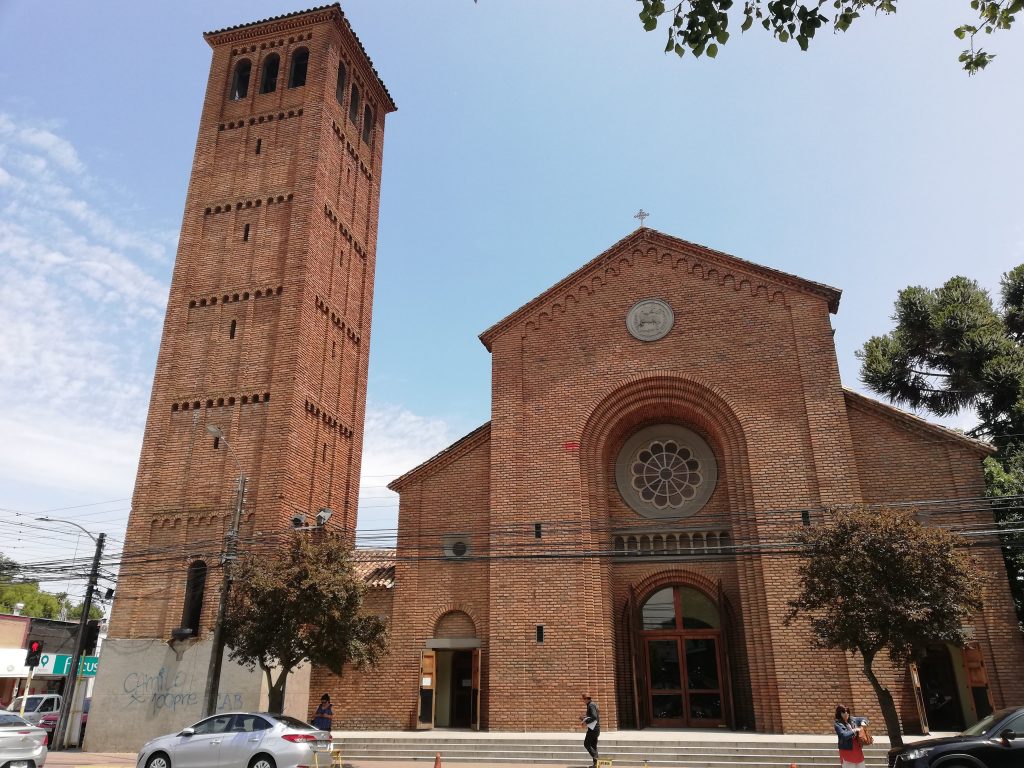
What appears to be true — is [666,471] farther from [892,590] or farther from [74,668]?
[74,668]

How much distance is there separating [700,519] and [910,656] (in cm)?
725

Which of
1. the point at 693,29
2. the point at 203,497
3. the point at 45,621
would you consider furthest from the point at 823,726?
the point at 45,621

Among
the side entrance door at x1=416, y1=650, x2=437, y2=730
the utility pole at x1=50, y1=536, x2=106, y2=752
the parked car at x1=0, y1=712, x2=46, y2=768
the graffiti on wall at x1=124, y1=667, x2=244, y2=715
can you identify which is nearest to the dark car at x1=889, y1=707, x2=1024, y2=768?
the side entrance door at x1=416, y1=650, x2=437, y2=730

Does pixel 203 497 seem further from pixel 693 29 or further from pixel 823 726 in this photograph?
pixel 693 29

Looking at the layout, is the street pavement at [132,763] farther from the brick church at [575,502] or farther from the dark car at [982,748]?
the dark car at [982,748]

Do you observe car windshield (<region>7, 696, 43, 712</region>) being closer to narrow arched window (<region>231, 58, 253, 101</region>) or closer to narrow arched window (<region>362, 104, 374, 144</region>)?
narrow arched window (<region>231, 58, 253, 101</region>)

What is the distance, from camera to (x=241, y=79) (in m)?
31.1

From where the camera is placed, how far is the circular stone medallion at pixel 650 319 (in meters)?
22.5

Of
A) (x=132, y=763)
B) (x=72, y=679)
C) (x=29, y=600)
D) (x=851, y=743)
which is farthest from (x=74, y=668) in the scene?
(x=29, y=600)

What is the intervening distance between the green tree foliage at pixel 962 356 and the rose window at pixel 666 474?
961 cm

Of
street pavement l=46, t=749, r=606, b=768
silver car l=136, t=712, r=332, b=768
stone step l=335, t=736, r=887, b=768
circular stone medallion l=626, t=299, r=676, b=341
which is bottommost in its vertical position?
street pavement l=46, t=749, r=606, b=768

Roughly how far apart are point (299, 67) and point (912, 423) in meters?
25.9

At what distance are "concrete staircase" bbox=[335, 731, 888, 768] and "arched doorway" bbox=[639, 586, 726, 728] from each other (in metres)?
1.88

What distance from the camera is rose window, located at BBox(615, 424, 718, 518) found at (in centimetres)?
2180
